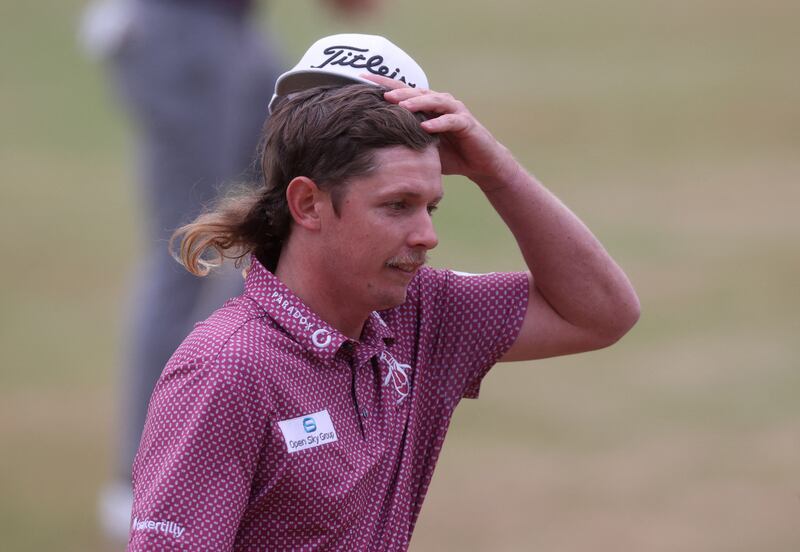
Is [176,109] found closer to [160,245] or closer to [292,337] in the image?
[160,245]

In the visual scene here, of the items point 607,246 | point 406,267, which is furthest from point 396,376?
point 607,246

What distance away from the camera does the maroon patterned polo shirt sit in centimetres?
279

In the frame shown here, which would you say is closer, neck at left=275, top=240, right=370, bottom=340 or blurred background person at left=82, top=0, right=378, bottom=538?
neck at left=275, top=240, right=370, bottom=340

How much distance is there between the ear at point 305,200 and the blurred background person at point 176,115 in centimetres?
276

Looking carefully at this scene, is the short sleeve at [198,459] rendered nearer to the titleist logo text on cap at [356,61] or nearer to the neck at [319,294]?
the neck at [319,294]

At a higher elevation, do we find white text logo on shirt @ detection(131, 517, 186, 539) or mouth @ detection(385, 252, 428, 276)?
mouth @ detection(385, 252, 428, 276)

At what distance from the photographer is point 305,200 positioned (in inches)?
123

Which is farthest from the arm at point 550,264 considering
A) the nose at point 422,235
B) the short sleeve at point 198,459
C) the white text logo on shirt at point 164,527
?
the white text logo on shirt at point 164,527

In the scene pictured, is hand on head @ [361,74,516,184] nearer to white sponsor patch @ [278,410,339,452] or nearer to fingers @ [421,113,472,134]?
fingers @ [421,113,472,134]

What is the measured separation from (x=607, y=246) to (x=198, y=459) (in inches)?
310

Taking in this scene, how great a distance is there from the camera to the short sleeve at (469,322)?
135 inches

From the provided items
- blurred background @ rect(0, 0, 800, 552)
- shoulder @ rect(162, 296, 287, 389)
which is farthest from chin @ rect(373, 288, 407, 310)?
blurred background @ rect(0, 0, 800, 552)

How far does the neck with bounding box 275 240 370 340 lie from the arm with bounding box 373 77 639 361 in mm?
420

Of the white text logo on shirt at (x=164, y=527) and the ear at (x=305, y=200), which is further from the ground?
the ear at (x=305, y=200)
